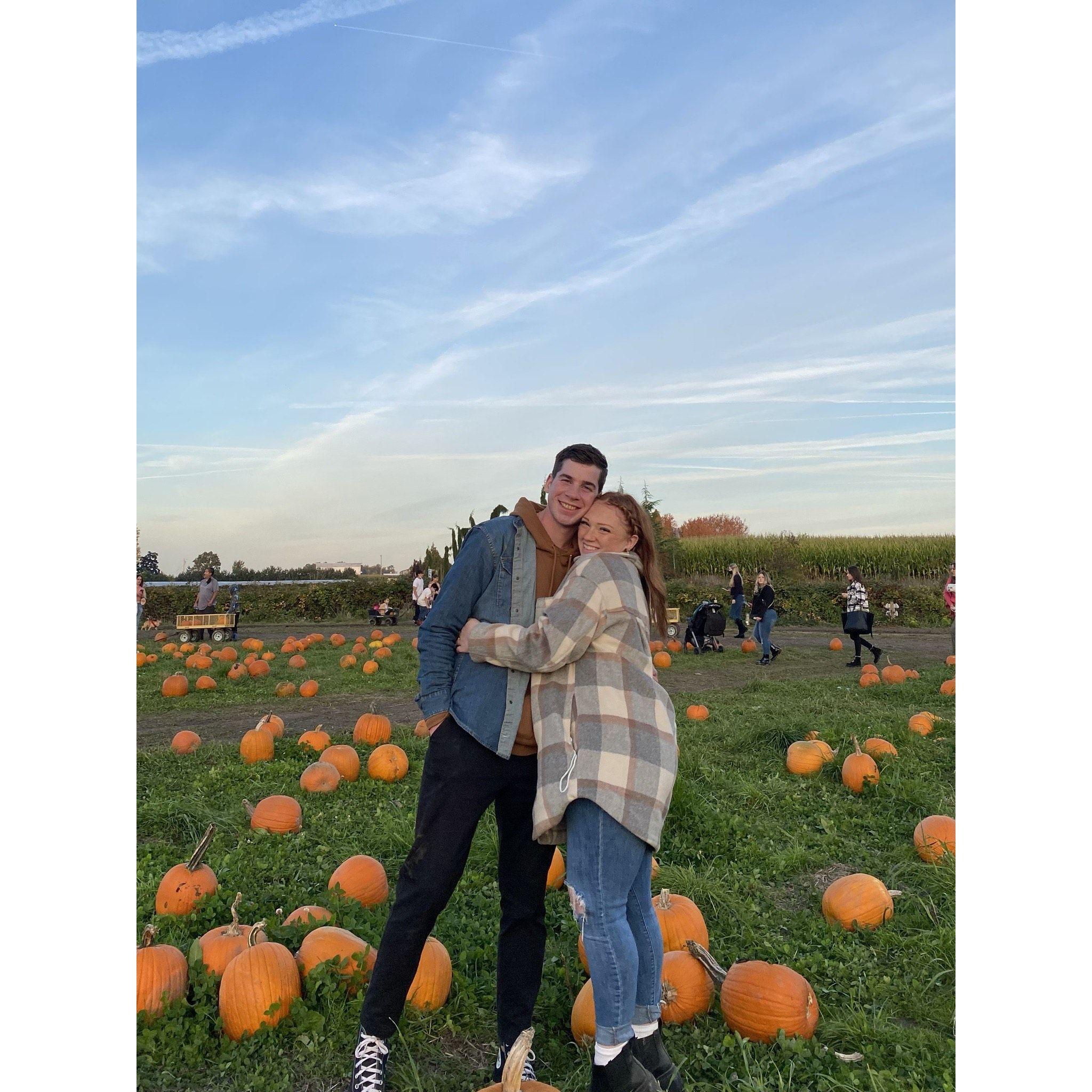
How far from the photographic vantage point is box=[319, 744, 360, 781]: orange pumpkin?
6.14m

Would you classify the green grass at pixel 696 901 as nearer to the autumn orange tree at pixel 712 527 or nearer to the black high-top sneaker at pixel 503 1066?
the black high-top sneaker at pixel 503 1066

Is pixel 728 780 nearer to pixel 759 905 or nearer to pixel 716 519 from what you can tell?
pixel 759 905

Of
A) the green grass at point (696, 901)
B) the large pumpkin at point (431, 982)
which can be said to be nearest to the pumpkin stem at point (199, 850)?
the green grass at point (696, 901)

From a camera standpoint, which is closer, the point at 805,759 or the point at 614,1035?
the point at 614,1035

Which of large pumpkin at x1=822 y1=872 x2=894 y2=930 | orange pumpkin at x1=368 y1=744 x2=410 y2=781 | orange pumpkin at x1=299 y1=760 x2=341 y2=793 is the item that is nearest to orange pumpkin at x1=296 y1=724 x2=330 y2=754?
orange pumpkin at x1=368 y1=744 x2=410 y2=781

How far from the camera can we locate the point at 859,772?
5.82 m

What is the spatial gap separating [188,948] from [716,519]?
132 ft

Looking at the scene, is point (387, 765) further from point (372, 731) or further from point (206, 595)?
point (206, 595)

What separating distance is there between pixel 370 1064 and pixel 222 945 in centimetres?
89

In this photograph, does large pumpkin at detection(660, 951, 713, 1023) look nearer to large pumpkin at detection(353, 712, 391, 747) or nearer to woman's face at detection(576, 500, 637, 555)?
woman's face at detection(576, 500, 637, 555)

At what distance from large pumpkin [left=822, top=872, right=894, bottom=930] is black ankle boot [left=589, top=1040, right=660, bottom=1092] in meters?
1.75

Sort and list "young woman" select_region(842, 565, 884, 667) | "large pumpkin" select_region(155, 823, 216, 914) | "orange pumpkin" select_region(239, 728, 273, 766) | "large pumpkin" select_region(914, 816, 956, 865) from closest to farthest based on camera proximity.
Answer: "large pumpkin" select_region(155, 823, 216, 914)
"large pumpkin" select_region(914, 816, 956, 865)
"orange pumpkin" select_region(239, 728, 273, 766)
"young woman" select_region(842, 565, 884, 667)

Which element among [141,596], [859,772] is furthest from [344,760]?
[141,596]
